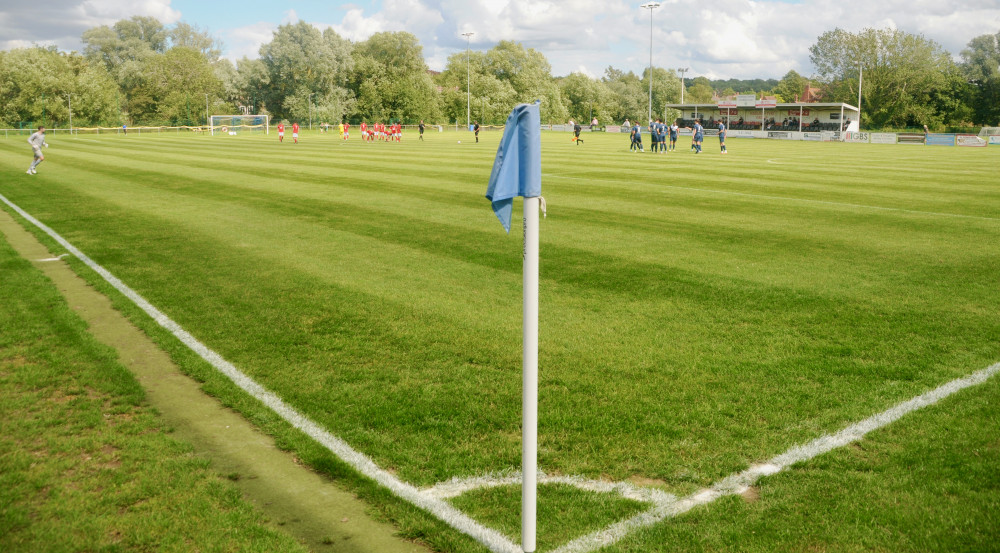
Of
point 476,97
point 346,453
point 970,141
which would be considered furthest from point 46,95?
point 346,453

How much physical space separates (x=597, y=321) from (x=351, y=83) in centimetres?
10452

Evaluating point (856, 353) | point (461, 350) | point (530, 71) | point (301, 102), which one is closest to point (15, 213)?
point (461, 350)

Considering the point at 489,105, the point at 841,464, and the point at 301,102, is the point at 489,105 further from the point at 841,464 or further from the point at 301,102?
the point at 841,464

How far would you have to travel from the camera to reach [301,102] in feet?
327

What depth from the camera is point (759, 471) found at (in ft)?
14.5

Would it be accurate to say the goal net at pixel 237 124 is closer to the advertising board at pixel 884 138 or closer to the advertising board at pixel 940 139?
the advertising board at pixel 884 138

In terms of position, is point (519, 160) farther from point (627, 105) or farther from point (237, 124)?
point (627, 105)

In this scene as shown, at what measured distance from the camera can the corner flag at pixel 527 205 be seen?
322 cm

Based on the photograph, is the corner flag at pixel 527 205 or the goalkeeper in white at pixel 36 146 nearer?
the corner flag at pixel 527 205

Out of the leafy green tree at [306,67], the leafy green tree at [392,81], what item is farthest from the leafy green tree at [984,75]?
the leafy green tree at [306,67]

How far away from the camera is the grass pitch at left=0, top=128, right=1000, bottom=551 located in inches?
185

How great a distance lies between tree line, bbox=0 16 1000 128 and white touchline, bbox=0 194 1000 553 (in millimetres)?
94919

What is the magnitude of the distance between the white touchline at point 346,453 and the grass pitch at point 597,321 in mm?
95

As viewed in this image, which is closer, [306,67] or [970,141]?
[970,141]
